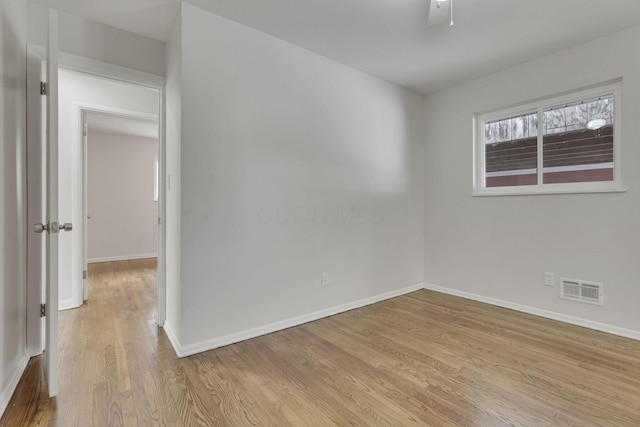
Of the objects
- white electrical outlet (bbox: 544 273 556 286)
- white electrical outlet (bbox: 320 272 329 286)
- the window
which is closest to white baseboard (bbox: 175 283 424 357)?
white electrical outlet (bbox: 320 272 329 286)

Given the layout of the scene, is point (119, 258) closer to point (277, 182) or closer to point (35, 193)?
point (35, 193)

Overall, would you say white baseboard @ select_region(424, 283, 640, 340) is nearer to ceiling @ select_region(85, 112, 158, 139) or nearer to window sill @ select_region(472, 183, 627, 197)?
window sill @ select_region(472, 183, 627, 197)

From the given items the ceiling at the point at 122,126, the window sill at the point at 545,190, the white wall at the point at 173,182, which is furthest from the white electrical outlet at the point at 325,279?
the ceiling at the point at 122,126

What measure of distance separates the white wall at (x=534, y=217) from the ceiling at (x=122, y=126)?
Answer: 14.6 ft

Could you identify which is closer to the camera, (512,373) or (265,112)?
(512,373)

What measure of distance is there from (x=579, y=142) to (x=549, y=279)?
1334mm

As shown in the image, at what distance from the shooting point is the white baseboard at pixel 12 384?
1.55 meters

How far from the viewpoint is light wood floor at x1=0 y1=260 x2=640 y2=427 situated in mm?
1572

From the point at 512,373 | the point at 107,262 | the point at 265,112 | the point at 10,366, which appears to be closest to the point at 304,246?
the point at 265,112

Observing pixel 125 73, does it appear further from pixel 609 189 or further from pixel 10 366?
pixel 609 189

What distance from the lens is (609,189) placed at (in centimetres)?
262

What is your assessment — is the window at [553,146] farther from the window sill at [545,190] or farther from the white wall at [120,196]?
the white wall at [120,196]

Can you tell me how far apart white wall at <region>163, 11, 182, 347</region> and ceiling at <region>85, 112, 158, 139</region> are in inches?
108

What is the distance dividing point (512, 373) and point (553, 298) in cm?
141
